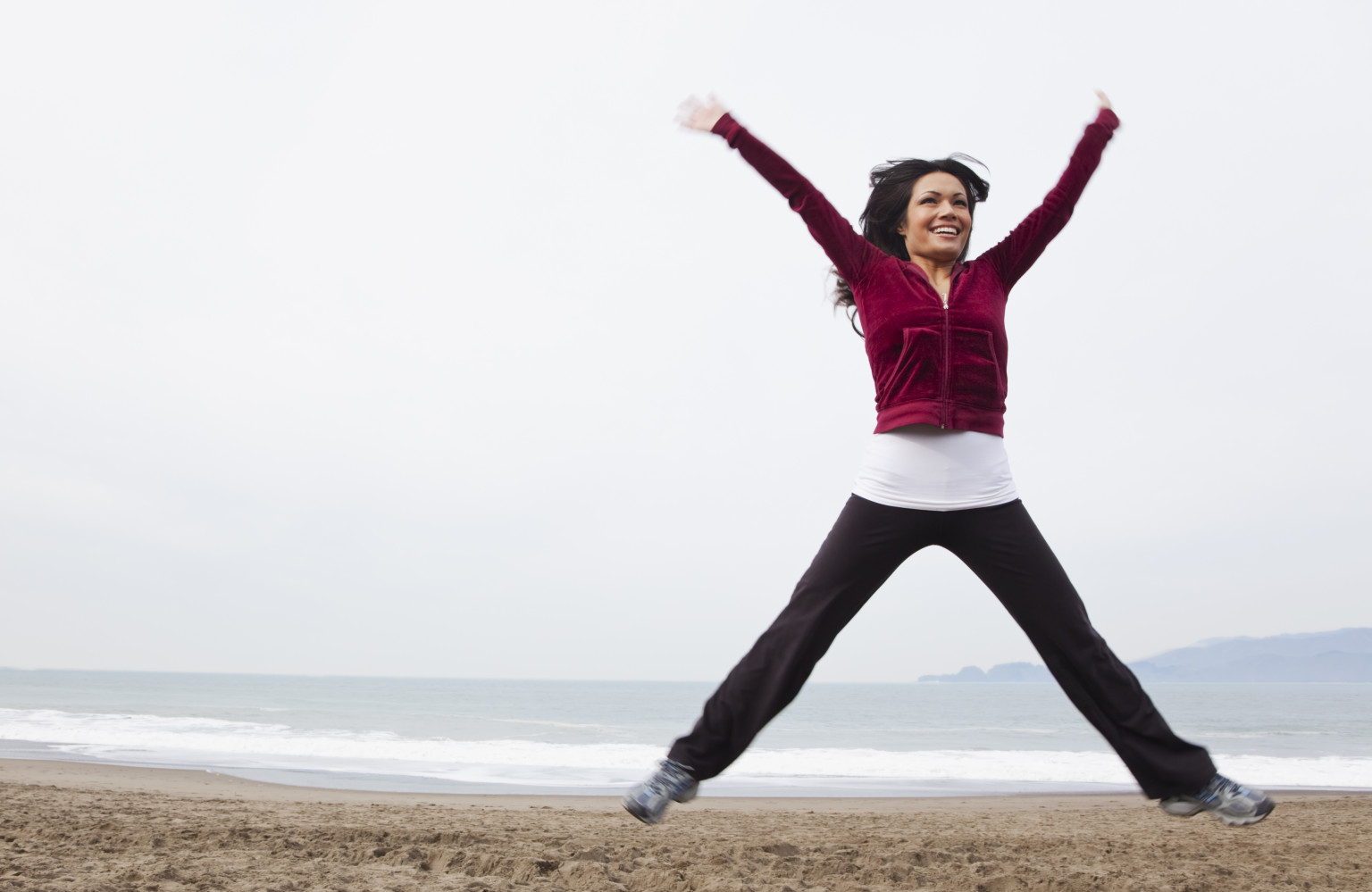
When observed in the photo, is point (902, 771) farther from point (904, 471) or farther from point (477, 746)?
point (904, 471)

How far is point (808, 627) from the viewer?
96.5 inches

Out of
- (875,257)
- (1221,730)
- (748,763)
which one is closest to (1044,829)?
(875,257)

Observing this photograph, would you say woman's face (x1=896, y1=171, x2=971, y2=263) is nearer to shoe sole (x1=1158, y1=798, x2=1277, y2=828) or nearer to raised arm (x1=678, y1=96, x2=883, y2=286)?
raised arm (x1=678, y1=96, x2=883, y2=286)

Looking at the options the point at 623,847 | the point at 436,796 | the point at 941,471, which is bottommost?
the point at 436,796

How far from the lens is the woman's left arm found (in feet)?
8.76

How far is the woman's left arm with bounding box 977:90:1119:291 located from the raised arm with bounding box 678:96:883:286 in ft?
1.21

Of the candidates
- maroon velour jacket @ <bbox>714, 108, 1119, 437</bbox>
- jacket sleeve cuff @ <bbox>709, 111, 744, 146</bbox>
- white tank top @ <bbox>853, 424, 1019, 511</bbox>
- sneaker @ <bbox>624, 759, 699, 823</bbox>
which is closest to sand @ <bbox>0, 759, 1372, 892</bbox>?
sneaker @ <bbox>624, 759, 699, 823</bbox>

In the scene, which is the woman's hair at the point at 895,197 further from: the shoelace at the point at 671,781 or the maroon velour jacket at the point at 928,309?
the shoelace at the point at 671,781

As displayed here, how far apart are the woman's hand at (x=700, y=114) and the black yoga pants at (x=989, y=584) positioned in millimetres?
1137

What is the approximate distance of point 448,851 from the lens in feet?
16.9

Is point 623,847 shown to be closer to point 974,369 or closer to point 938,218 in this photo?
point 974,369

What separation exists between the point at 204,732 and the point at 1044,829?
16.7m

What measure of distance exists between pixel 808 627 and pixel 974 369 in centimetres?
80

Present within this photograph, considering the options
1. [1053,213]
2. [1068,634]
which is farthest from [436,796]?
[1053,213]
